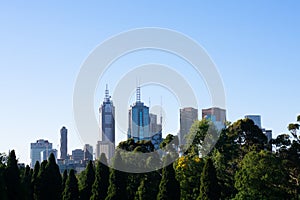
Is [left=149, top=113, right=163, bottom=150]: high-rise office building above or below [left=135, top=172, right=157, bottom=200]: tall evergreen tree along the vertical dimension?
above

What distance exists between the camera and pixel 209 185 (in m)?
36.0

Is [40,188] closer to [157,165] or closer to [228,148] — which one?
[157,165]

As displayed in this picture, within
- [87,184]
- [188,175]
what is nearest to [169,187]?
[188,175]

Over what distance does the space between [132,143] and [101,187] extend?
15.6m

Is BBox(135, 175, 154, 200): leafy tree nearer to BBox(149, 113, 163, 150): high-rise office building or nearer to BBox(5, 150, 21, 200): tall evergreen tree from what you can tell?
BBox(5, 150, 21, 200): tall evergreen tree

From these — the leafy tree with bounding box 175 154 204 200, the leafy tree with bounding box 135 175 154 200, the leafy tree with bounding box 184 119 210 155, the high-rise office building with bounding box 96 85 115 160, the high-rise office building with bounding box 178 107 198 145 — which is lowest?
the leafy tree with bounding box 135 175 154 200

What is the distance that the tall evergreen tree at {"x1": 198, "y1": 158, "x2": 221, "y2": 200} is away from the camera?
35781 mm

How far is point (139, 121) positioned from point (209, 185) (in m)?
68.7

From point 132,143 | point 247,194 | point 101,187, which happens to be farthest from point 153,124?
point 247,194

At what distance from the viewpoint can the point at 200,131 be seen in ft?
171

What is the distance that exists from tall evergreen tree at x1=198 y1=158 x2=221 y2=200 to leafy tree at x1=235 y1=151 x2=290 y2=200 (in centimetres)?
197

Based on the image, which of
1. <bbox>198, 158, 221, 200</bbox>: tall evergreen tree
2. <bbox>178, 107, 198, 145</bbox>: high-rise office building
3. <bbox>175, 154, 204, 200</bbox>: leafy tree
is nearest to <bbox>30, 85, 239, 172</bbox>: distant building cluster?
<bbox>178, 107, 198, 145</bbox>: high-rise office building

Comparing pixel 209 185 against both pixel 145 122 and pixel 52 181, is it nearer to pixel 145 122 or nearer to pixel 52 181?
pixel 52 181

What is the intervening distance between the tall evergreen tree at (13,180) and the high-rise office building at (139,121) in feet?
183
